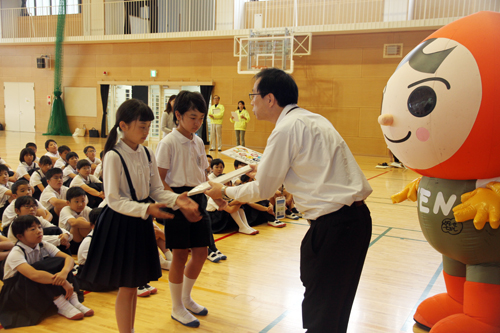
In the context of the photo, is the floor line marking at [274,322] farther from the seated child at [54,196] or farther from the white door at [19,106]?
the white door at [19,106]

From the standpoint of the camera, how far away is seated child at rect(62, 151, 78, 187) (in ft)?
20.5

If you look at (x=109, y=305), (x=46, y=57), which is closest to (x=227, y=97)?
(x=46, y=57)

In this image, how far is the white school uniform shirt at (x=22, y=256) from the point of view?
3062mm

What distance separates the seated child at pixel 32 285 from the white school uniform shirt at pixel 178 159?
1.12 m

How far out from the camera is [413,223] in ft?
19.6

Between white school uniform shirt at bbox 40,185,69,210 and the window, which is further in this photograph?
the window

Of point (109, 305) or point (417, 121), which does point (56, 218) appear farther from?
point (417, 121)

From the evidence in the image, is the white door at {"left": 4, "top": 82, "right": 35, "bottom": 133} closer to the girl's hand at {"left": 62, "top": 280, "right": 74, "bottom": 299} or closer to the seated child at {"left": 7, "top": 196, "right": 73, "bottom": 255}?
the seated child at {"left": 7, "top": 196, "right": 73, "bottom": 255}

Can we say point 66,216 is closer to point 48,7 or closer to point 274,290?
point 274,290

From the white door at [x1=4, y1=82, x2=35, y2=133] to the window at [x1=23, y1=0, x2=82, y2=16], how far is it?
10.4ft

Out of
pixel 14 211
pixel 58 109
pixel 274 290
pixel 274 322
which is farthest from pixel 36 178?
pixel 58 109

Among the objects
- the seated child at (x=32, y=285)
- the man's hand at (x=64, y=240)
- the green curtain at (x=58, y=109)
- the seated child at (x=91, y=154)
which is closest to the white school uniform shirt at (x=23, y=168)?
the seated child at (x=91, y=154)

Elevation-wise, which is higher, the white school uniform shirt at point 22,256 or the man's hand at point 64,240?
the white school uniform shirt at point 22,256

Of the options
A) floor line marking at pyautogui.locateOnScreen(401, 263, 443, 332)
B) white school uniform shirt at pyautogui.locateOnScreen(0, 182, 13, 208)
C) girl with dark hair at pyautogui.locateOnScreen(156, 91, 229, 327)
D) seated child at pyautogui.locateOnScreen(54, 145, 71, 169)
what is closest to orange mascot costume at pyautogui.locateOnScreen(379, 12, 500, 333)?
floor line marking at pyautogui.locateOnScreen(401, 263, 443, 332)
